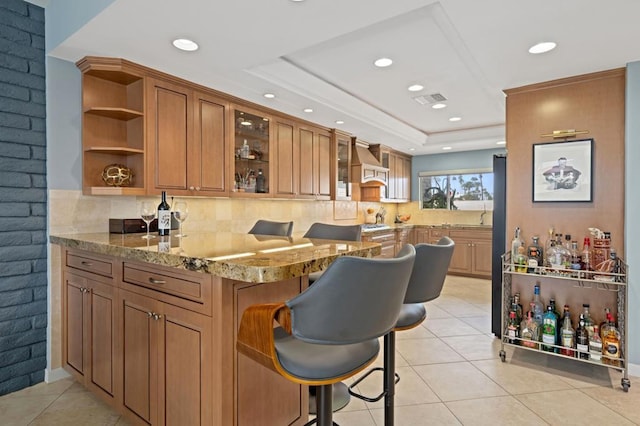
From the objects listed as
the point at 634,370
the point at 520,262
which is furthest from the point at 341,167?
the point at 634,370

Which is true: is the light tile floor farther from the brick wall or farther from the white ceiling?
the white ceiling

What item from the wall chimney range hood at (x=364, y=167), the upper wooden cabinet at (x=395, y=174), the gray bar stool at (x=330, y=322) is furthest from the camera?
the upper wooden cabinet at (x=395, y=174)

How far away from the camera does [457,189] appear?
673 cm

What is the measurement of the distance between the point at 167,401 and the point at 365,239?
395cm

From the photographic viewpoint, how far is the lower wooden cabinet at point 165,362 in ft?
4.57

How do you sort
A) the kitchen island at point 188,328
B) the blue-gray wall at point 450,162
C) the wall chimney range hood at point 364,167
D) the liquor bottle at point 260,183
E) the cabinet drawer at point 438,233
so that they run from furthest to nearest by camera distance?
the blue-gray wall at point 450,162 → the cabinet drawer at point 438,233 → the wall chimney range hood at point 364,167 → the liquor bottle at point 260,183 → the kitchen island at point 188,328

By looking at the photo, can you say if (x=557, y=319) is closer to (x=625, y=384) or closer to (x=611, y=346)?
(x=611, y=346)

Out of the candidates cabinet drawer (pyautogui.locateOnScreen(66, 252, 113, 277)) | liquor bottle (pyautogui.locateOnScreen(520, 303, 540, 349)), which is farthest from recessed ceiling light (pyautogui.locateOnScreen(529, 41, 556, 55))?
cabinet drawer (pyautogui.locateOnScreen(66, 252, 113, 277))

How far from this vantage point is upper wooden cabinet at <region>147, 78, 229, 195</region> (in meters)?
2.81

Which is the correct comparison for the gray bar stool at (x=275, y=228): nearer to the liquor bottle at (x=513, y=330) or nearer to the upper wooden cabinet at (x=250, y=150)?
the upper wooden cabinet at (x=250, y=150)

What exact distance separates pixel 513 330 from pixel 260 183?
2.77m

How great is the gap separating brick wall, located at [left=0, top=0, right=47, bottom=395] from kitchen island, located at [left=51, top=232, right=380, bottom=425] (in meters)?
0.62

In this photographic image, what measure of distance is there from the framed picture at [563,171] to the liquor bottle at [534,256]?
351 mm

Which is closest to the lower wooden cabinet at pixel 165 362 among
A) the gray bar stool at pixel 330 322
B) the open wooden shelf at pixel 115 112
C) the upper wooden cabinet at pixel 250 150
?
the gray bar stool at pixel 330 322
